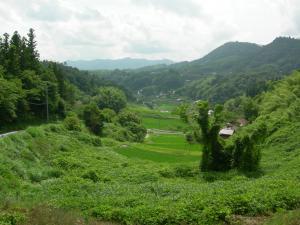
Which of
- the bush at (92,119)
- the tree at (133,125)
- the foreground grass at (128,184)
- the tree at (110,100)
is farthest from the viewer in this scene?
the tree at (110,100)

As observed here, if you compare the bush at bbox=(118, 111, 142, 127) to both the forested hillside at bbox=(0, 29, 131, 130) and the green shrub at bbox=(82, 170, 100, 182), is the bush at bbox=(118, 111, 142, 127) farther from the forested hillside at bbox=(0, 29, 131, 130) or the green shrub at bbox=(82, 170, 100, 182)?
the green shrub at bbox=(82, 170, 100, 182)

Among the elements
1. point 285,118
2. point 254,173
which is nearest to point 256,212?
point 254,173

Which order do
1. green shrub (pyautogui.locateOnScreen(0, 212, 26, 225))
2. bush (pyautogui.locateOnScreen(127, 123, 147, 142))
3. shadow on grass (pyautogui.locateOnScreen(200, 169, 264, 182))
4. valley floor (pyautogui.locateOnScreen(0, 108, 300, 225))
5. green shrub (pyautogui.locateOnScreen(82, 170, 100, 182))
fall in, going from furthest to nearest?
bush (pyautogui.locateOnScreen(127, 123, 147, 142)) < shadow on grass (pyautogui.locateOnScreen(200, 169, 264, 182)) < green shrub (pyautogui.locateOnScreen(82, 170, 100, 182)) < valley floor (pyautogui.locateOnScreen(0, 108, 300, 225)) < green shrub (pyautogui.locateOnScreen(0, 212, 26, 225))

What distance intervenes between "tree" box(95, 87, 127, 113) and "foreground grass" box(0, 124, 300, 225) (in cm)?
6999

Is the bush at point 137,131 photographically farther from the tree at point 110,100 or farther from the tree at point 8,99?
the tree at point 8,99

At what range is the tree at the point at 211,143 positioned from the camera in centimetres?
3372

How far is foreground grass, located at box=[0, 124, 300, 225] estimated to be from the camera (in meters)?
16.9

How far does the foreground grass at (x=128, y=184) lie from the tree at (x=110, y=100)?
69992 millimetres

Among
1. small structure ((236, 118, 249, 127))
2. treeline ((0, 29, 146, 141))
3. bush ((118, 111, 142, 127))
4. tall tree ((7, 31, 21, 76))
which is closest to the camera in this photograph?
treeline ((0, 29, 146, 141))

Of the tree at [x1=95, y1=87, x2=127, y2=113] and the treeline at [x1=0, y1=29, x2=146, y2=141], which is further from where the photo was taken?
the tree at [x1=95, y1=87, x2=127, y2=113]

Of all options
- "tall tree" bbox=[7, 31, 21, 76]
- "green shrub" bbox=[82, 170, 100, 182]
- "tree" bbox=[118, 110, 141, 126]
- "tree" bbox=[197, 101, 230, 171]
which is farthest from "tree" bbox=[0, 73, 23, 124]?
"tree" bbox=[118, 110, 141, 126]

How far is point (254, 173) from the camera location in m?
31.3

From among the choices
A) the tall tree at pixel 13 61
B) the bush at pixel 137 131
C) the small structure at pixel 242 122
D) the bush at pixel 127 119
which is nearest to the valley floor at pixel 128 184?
the tall tree at pixel 13 61

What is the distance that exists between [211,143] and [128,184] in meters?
8.65
